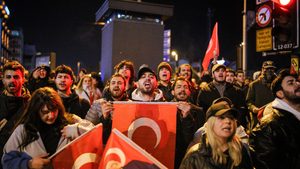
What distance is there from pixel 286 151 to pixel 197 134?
41.4 inches

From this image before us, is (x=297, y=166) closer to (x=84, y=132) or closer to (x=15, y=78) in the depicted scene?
(x=84, y=132)

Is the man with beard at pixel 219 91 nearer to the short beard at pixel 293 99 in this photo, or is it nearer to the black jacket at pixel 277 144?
the short beard at pixel 293 99

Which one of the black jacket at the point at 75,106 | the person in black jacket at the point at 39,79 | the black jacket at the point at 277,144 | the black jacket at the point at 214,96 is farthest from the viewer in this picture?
the person in black jacket at the point at 39,79

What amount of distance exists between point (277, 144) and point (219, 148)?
88 cm

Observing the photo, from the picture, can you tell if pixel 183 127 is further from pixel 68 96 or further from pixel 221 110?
pixel 68 96

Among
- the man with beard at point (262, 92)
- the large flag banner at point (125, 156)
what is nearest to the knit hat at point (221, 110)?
the large flag banner at point (125, 156)

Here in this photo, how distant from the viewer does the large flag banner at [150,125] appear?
3963 millimetres

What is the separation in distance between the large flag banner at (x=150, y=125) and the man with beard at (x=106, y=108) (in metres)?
0.14

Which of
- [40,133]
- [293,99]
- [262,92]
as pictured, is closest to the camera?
[40,133]

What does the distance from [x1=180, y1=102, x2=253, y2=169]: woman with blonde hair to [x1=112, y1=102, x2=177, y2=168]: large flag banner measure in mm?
794

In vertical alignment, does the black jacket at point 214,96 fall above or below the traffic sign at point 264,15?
below

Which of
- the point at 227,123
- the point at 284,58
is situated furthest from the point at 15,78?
the point at 284,58

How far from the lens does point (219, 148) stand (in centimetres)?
313

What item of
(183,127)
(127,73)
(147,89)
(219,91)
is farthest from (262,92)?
(183,127)
